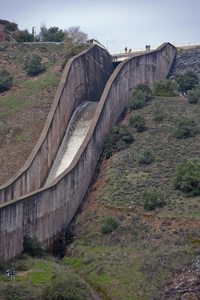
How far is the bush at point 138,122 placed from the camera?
3575 centimetres

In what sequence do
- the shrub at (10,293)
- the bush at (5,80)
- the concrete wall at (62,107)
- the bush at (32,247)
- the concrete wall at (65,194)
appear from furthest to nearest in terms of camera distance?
the bush at (5,80) → the concrete wall at (62,107) → the bush at (32,247) → the concrete wall at (65,194) → the shrub at (10,293)

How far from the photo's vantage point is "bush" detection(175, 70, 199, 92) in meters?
46.7

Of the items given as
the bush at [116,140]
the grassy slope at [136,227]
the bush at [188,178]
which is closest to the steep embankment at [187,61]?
the grassy slope at [136,227]

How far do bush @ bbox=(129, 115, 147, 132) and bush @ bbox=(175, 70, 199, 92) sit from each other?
12.1 metres

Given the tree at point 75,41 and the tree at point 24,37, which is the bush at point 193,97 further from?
the tree at point 24,37

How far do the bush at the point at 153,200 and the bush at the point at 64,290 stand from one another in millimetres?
8116

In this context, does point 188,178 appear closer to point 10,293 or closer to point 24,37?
point 10,293

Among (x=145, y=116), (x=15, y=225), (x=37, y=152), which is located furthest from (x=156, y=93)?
(x=15, y=225)

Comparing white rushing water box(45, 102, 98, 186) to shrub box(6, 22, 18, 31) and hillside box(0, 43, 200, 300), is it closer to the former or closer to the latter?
hillside box(0, 43, 200, 300)

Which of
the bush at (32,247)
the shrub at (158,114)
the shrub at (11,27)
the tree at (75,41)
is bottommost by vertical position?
the bush at (32,247)

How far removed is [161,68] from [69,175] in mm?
25729

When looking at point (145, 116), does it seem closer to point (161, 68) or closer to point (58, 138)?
point (58, 138)

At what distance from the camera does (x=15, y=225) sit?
73.3 ft

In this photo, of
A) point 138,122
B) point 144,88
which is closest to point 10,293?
point 138,122
